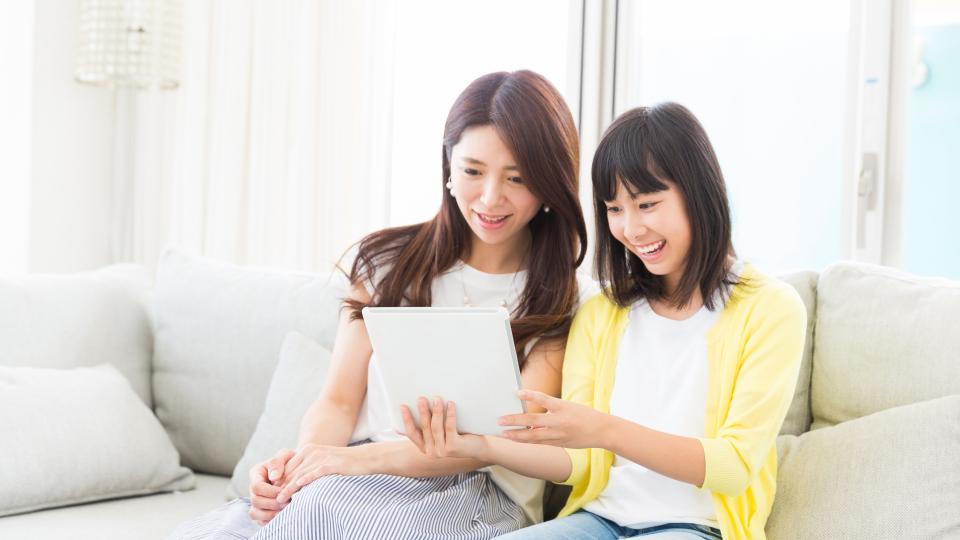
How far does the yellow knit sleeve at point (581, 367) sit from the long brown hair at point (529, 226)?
0.04 metres

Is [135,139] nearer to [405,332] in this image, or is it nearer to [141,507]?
[141,507]

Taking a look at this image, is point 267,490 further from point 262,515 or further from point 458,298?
point 458,298

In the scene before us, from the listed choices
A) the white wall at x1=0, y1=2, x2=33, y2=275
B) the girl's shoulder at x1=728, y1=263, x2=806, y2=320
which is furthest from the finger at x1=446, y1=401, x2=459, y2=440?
the white wall at x1=0, y1=2, x2=33, y2=275

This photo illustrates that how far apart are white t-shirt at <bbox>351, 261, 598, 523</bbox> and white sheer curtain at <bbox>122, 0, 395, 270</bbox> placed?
60.5 inches

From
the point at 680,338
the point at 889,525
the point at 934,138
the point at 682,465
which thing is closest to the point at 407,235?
the point at 680,338

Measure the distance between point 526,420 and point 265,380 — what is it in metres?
1.01

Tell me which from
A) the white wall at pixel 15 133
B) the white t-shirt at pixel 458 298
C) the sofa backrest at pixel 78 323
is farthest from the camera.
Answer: the white wall at pixel 15 133

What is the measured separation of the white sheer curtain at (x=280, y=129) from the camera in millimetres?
3348

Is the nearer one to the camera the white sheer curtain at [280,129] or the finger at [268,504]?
the finger at [268,504]

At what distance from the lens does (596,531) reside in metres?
1.51

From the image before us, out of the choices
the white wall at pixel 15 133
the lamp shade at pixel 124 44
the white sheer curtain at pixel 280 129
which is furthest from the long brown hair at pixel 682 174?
the white wall at pixel 15 133

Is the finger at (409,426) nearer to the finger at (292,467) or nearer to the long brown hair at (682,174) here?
the finger at (292,467)

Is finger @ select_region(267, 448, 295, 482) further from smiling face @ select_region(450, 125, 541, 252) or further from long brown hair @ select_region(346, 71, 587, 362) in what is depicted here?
smiling face @ select_region(450, 125, 541, 252)

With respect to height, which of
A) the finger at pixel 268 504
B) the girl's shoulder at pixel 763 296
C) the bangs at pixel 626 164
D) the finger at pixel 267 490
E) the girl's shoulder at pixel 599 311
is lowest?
the finger at pixel 268 504
